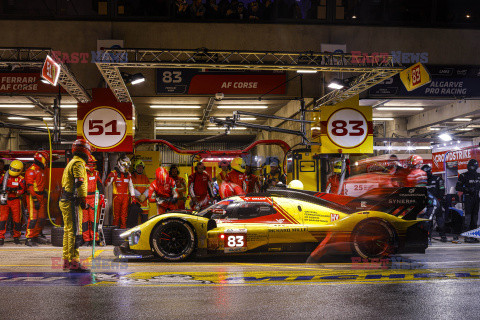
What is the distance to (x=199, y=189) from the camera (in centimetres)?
1272

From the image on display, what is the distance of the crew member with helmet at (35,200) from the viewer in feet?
39.3

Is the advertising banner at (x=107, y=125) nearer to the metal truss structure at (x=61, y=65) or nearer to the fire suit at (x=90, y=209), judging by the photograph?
the metal truss structure at (x=61, y=65)

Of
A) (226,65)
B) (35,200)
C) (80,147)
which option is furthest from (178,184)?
(80,147)

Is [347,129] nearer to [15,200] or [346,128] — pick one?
[346,128]

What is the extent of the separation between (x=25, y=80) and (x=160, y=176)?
763cm

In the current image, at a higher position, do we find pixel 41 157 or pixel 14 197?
pixel 41 157

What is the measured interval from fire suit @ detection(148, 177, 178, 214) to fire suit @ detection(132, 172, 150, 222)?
102cm

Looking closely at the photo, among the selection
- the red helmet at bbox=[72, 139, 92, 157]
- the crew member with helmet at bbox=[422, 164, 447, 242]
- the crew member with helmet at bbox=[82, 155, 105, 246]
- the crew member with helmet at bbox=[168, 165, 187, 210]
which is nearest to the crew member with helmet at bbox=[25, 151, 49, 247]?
the crew member with helmet at bbox=[82, 155, 105, 246]

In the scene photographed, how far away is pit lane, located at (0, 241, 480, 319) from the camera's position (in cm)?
481

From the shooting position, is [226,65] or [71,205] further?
[226,65]

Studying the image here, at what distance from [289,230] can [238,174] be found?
19.0 feet

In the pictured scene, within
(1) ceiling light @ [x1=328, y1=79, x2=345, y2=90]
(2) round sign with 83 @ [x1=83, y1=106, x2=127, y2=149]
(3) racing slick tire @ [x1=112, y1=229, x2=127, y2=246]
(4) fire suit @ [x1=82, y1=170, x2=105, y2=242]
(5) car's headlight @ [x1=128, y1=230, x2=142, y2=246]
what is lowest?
(3) racing slick tire @ [x1=112, y1=229, x2=127, y2=246]

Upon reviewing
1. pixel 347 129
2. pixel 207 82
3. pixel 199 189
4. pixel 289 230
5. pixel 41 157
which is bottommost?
pixel 289 230

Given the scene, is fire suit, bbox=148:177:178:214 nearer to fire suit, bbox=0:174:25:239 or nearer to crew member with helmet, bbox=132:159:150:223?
crew member with helmet, bbox=132:159:150:223
